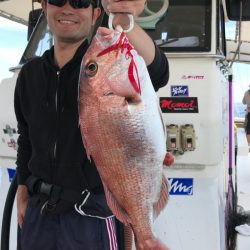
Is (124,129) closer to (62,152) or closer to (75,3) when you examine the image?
(62,152)

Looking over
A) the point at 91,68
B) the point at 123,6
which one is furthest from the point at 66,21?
the point at 91,68

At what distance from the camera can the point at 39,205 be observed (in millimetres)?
2068

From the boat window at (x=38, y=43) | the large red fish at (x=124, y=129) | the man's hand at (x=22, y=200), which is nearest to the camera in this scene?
the large red fish at (x=124, y=129)

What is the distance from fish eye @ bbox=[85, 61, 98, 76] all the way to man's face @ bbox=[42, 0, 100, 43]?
1.81 ft

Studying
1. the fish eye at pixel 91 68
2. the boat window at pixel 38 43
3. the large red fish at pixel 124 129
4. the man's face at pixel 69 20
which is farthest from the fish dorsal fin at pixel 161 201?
the boat window at pixel 38 43

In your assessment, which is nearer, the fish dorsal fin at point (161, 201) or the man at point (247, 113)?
the fish dorsal fin at point (161, 201)

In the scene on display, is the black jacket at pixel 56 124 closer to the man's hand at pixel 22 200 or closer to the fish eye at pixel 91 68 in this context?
the man's hand at pixel 22 200

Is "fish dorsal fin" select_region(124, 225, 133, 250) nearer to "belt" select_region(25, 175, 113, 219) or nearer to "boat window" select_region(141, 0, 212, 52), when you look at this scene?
"belt" select_region(25, 175, 113, 219)

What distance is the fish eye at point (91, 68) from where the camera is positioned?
1.39 m

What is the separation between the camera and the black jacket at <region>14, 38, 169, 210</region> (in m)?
1.93

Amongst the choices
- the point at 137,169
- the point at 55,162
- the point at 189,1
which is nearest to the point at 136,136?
the point at 137,169

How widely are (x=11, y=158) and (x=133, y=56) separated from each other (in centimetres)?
222

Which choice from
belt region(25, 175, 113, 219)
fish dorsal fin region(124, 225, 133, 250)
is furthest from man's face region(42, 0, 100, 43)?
fish dorsal fin region(124, 225, 133, 250)

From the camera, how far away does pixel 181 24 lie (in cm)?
315
